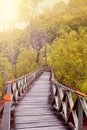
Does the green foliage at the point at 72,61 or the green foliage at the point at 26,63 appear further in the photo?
the green foliage at the point at 26,63

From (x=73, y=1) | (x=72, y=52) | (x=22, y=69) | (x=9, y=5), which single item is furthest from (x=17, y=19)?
(x=73, y=1)

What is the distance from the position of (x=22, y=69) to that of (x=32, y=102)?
124ft

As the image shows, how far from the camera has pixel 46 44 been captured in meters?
66.2

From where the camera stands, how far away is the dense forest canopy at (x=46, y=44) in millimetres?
24797

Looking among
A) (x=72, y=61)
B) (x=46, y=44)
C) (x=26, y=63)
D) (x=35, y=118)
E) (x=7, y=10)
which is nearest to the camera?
(x=35, y=118)

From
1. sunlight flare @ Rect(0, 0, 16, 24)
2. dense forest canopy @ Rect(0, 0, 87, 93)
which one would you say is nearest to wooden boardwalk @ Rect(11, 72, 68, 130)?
dense forest canopy @ Rect(0, 0, 87, 93)

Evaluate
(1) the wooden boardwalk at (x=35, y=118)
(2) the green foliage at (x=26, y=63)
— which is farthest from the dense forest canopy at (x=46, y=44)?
(1) the wooden boardwalk at (x=35, y=118)

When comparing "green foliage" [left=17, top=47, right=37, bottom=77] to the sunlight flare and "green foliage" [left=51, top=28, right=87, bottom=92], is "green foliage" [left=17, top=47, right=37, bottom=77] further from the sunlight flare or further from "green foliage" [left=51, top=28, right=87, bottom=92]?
"green foliage" [left=51, top=28, right=87, bottom=92]

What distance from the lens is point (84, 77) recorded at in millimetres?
23594

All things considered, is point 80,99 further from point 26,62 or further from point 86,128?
point 26,62

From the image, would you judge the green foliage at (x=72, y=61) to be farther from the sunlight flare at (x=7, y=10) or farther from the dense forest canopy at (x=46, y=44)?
the sunlight flare at (x=7, y=10)

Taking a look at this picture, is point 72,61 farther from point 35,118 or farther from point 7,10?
point 7,10

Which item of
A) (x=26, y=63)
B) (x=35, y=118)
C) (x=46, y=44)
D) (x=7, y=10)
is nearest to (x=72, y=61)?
(x=35, y=118)

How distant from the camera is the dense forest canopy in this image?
81.4ft
